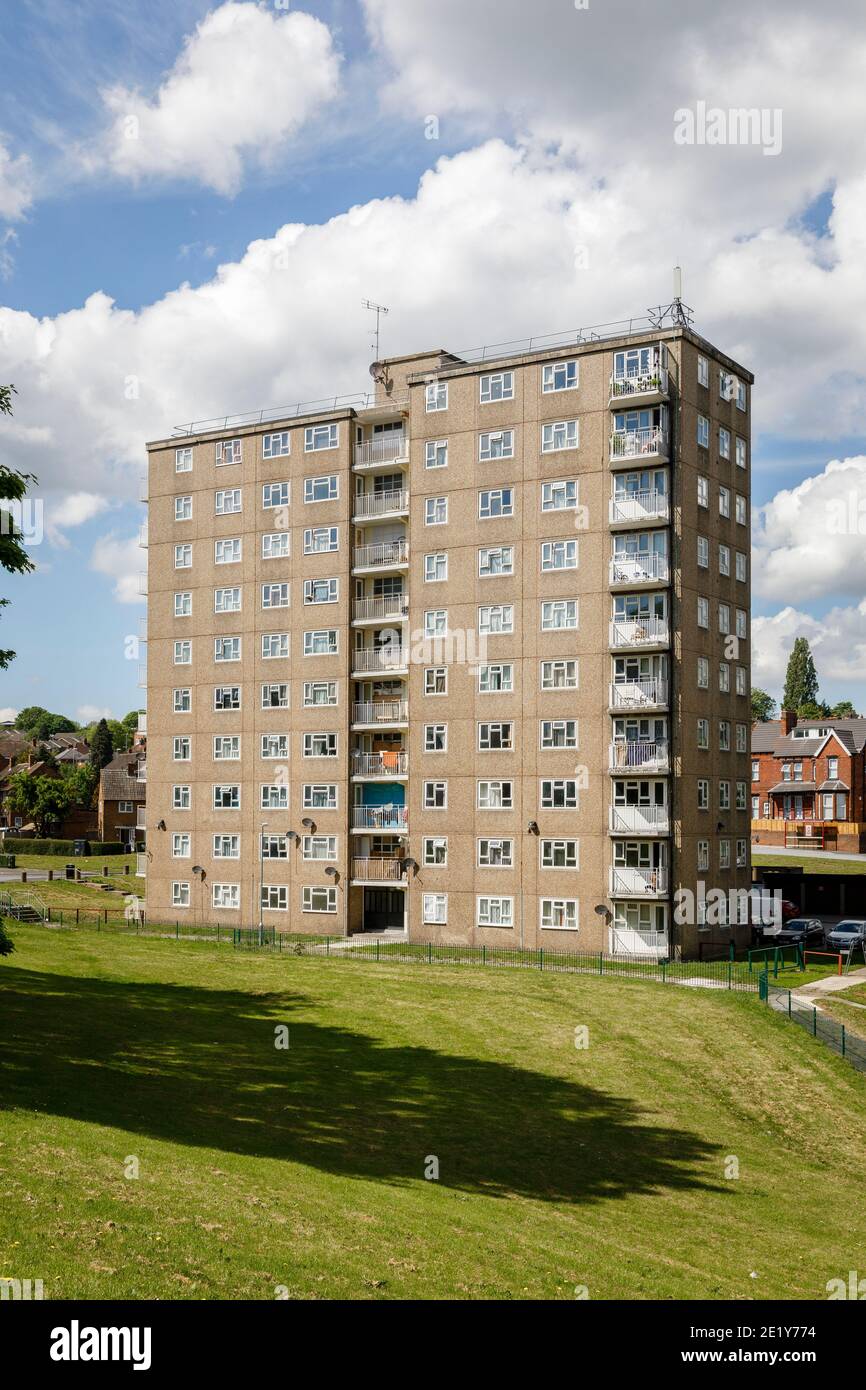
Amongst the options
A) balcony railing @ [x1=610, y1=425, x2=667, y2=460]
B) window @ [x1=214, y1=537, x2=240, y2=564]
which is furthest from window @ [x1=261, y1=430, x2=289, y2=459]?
balcony railing @ [x1=610, y1=425, x2=667, y2=460]

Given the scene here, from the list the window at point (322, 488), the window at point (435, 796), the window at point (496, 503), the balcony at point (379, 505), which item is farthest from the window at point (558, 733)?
the window at point (322, 488)

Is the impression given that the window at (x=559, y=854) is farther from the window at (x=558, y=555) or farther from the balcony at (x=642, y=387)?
the balcony at (x=642, y=387)

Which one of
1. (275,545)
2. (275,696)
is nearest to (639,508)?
(275,545)

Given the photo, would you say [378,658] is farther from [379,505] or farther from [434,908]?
[434,908]

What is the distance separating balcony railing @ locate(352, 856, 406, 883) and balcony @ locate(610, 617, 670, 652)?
606 inches

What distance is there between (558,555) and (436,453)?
845 cm

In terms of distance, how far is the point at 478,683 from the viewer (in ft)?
182

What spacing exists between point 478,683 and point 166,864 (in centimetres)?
2214

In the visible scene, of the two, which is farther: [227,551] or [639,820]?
[227,551]

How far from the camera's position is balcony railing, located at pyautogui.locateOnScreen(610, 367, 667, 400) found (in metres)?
51.4

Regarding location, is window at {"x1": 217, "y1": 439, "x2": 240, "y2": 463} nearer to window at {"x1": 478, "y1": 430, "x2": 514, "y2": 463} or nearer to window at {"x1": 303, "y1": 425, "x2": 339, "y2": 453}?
window at {"x1": 303, "y1": 425, "x2": 339, "y2": 453}

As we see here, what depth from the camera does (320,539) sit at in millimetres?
61688
